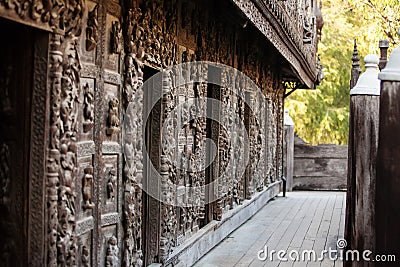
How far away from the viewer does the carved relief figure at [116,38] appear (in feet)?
15.8

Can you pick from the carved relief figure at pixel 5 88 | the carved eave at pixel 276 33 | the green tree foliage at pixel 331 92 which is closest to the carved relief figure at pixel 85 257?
the carved relief figure at pixel 5 88

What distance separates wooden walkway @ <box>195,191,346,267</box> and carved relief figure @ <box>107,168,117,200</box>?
261 centimetres

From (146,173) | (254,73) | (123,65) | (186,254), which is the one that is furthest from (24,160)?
(254,73)

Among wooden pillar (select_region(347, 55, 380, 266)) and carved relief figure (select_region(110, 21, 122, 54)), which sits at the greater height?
carved relief figure (select_region(110, 21, 122, 54))

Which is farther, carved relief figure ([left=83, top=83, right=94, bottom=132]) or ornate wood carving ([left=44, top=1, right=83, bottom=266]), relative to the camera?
carved relief figure ([left=83, top=83, right=94, bottom=132])

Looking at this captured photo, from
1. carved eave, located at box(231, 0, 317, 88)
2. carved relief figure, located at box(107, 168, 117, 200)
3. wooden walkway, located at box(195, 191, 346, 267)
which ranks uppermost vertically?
carved eave, located at box(231, 0, 317, 88)

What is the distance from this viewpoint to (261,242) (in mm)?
8914

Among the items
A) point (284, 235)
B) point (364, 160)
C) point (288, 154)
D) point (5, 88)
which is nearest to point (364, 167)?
point (364, 160)

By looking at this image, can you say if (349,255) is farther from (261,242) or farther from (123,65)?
(261,242)

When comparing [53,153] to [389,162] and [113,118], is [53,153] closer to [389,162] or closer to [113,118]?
[113,118]

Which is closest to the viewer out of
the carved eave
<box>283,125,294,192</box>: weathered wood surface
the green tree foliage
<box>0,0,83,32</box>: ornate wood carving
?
<box>0,0,83,32</box>: ornate wood carving

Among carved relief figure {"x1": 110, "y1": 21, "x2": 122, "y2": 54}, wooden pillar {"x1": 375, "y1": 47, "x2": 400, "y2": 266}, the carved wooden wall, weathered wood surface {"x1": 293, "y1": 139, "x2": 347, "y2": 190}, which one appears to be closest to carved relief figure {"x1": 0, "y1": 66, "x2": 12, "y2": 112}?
the carved wooden wall

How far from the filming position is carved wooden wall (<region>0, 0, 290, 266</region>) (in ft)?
12.5

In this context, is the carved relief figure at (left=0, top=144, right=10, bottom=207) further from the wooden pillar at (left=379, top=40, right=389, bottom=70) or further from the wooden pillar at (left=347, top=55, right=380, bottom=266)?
the wooden pillar at (left=379, top=40, right=389, bottom=70)
